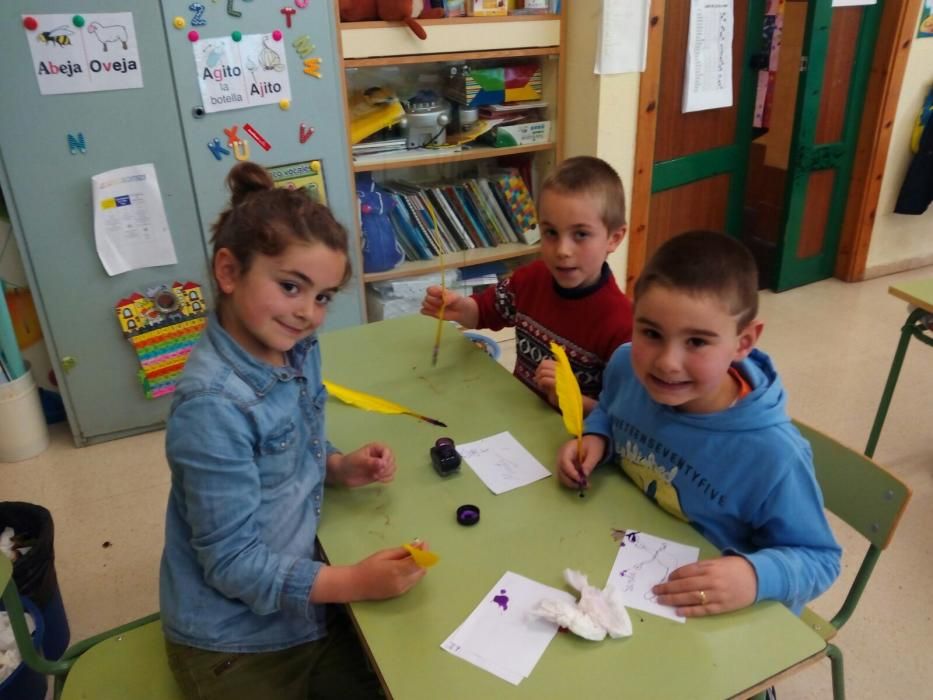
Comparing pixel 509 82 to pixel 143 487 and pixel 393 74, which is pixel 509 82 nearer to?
pixel 393 74

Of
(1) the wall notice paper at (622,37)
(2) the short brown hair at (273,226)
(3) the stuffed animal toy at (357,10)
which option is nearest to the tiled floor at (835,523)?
(1) the wall notice paper at (622,37)

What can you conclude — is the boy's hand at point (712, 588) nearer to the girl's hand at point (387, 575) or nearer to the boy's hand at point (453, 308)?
the girl's hand at point (387, 575)

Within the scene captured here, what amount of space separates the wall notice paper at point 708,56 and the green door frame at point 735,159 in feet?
0.57

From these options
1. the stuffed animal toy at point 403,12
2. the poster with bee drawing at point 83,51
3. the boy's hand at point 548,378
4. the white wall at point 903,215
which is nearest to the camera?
the boy's hand at point 548,378

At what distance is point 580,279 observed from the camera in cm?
171

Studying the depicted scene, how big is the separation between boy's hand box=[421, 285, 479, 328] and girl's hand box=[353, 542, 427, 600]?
0.92m

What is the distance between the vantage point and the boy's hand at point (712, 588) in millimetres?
1021

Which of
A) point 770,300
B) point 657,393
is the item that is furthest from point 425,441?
point 770,300

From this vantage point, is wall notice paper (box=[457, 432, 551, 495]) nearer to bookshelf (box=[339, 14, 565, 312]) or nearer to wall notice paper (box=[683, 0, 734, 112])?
bookshelf (box=[339, 14, 565, 312])

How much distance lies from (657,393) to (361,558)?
55cm

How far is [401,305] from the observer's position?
3.34 metres

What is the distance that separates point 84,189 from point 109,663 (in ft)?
5.95

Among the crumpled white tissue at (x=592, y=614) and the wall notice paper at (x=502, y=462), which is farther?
the wall notice paper at (x=502, y=462)

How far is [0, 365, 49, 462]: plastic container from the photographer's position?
8.90 ft
